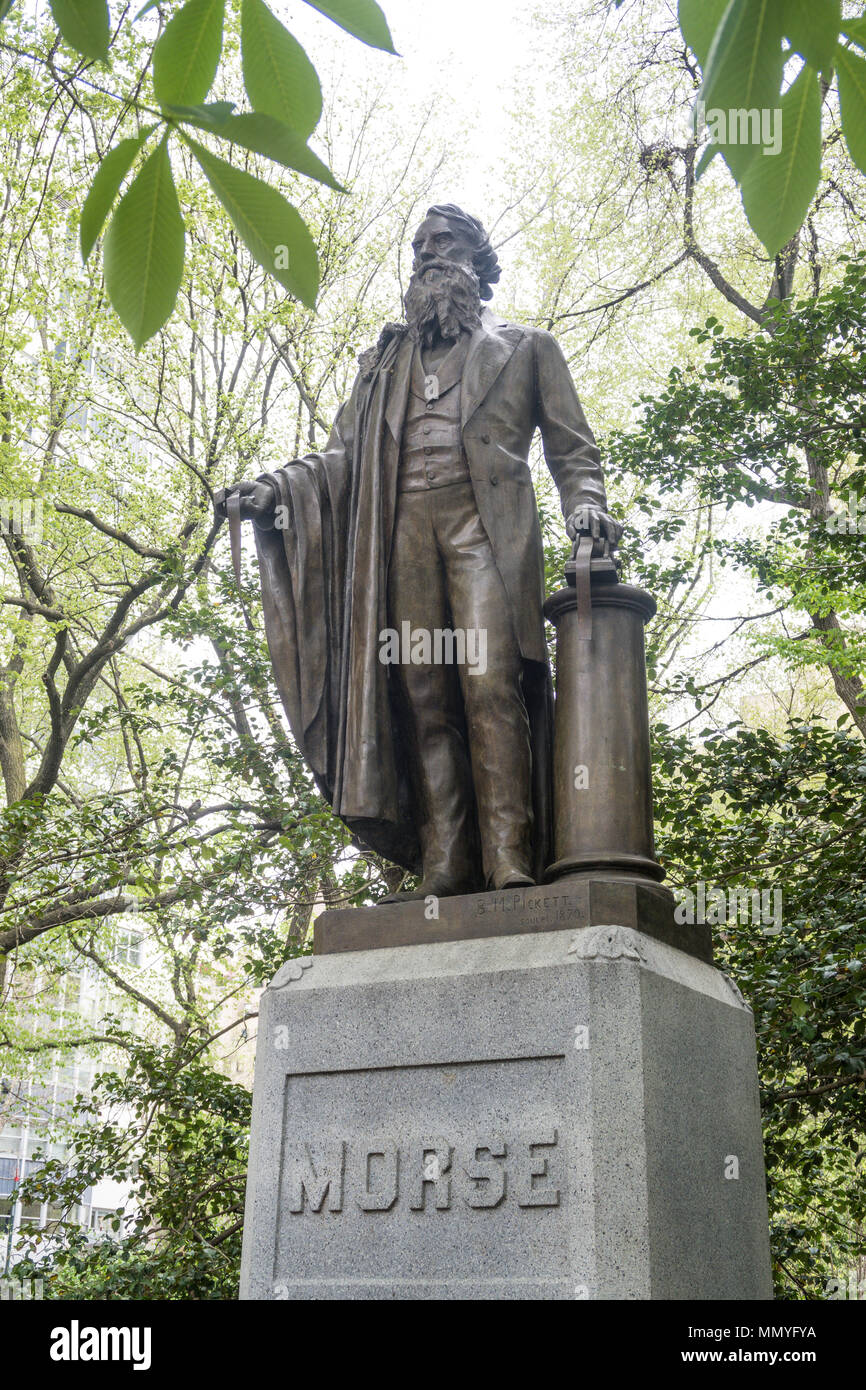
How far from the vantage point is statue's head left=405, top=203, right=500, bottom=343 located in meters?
5.50

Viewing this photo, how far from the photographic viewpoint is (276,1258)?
168 inches

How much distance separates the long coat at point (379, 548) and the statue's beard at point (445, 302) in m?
0.08

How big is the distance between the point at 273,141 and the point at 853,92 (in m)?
0.64

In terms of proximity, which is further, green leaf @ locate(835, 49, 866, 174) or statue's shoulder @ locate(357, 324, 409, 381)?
statue's shoulder @ locate(357, 324, 409, 381)

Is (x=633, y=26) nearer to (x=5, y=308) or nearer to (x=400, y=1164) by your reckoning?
(x=5, y=308)

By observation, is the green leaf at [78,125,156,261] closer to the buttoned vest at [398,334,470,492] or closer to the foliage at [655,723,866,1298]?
the buttoned vest at [398,334,470,492]

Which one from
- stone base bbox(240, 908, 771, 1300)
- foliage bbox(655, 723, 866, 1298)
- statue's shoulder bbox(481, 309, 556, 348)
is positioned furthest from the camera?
foliage bbox(655, 723, 866, 1298)

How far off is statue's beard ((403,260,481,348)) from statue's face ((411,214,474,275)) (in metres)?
0.03

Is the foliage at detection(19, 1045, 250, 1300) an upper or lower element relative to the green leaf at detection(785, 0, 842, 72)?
lower

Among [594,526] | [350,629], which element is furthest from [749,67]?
[350,629]

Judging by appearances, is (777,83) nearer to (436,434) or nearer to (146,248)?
(146,248)

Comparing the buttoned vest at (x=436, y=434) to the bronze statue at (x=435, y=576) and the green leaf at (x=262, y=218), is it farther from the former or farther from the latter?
the green leaf at (x=262, y=218)

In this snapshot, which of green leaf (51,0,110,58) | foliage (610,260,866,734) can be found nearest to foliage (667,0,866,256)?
green leaf (51,0,110,58)

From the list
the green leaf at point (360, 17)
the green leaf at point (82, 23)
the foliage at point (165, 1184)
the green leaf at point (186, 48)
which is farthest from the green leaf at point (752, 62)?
the foliage at point (165, 1184)
